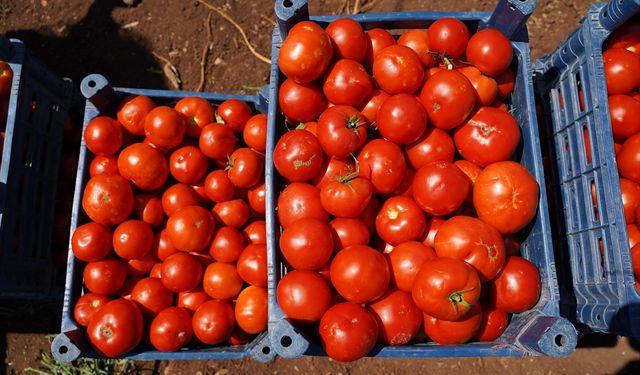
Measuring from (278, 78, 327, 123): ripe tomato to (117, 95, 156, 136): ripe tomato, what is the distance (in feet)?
2.81

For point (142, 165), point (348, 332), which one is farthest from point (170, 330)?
point (348, 332)

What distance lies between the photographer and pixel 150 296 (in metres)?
2.25

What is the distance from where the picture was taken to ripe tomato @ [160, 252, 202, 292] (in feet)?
7.23

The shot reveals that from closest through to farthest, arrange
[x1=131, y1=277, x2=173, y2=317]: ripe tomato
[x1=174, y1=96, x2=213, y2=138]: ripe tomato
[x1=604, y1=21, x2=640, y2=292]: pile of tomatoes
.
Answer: [x1=604, y1=21, x2=640, y2=292]: pile of tomatoes → [x1=131, y1=277, x2=173, y2=317]: ripe tomato → [x1=174, y1=96, x2=213, y2=138]: ripe tomato

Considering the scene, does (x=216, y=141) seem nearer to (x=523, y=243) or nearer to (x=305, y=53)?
(x=305, y=53)

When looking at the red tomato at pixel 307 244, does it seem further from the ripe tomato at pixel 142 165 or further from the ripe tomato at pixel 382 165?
the ripe tomato at pixel 142 165

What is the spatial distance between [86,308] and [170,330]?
1.54 ft

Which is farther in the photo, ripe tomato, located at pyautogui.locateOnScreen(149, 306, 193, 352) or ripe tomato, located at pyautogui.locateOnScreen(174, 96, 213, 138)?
ripe tomato, located at pyautogui.locateOnScreen(174, 96, 213, 138)

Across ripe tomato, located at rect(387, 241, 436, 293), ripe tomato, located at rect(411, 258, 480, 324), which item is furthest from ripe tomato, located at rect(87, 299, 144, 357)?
ripe tomato, located at rect(411, 258, 480, 324)

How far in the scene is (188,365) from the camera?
304 centimetres

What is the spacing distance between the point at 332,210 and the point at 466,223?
570mm

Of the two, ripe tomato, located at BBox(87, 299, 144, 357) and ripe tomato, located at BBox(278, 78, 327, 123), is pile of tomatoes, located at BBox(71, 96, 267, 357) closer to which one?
ripe tomato, located at BBox(87, 299, 144, 357)

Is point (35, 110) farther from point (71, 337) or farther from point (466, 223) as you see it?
point (466, 223)

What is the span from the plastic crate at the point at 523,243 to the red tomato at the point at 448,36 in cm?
15
